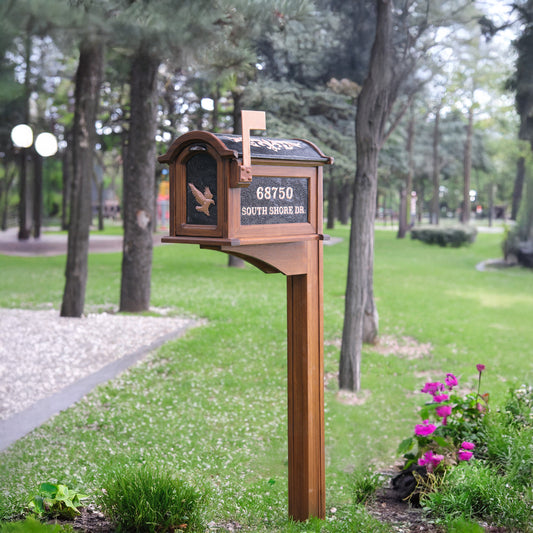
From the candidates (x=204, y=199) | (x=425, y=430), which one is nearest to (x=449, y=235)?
(x=425, y=430)

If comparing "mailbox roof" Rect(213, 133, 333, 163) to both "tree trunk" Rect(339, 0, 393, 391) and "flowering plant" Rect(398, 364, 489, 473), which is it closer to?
"flowering plant" Rect(398, 364, 489, 473)

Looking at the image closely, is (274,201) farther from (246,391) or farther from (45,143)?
(45,143)

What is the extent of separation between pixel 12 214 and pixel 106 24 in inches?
1443

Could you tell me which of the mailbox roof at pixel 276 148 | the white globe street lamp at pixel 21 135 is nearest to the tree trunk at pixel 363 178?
the mailbox roof at pixel 276 148

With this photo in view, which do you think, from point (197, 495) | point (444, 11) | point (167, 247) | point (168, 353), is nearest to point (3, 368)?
point (168, 353)

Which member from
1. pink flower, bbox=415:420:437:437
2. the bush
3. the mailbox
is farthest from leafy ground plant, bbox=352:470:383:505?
the bush

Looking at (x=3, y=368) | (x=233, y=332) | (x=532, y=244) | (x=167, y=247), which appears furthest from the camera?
(x=167, y=247)

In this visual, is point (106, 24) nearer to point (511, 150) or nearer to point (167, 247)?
point (167, 247)

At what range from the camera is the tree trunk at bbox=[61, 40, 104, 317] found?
410 inches

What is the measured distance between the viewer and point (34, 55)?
24.4 meters

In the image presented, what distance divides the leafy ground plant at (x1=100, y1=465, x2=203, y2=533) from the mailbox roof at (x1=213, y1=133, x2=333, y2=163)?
1.74 m

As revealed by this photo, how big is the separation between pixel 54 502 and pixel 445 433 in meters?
2.79

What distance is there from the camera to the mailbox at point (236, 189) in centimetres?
321

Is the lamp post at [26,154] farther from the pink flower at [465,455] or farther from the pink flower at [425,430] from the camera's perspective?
the pink flower at [465,455]
